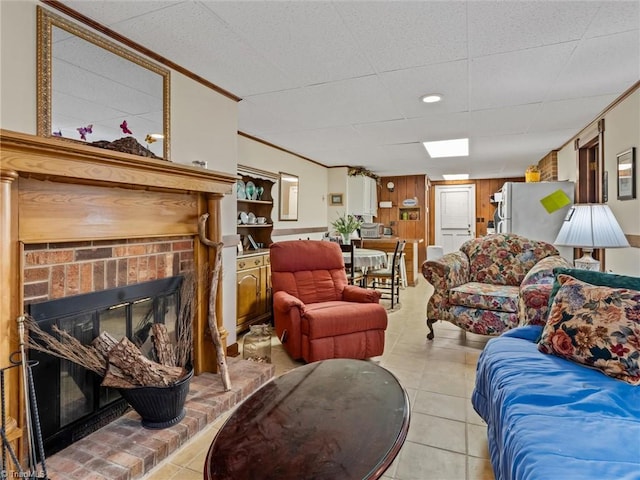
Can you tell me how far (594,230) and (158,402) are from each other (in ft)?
10.2

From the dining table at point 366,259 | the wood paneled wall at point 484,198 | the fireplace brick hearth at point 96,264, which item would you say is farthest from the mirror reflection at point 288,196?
the wood paneled wall at point 484,198

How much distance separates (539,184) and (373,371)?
4.11m

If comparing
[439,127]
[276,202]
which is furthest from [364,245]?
[439,127]

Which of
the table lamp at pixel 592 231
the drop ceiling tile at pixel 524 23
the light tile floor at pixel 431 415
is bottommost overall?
the light tile floor at pixel 431 415

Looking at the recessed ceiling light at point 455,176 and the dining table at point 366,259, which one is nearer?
the dining table at point 366,259

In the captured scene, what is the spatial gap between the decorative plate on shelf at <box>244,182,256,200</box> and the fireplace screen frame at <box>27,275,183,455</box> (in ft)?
7.27

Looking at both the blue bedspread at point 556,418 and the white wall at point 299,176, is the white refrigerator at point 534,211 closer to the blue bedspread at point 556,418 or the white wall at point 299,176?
the white wall at point 299,176

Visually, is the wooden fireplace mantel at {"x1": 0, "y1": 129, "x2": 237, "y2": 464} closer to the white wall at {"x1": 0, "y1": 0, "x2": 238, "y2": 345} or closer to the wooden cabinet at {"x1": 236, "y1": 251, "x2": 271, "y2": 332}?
the white wall at {"x1": 0, "y1": 0, "x2": 238, "y2": 345}

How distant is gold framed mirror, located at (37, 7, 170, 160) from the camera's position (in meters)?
1.81

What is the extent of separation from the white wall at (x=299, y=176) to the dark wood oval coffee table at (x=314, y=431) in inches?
132

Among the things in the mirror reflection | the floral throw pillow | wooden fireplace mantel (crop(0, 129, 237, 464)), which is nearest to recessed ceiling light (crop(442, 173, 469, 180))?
the mirror reflection

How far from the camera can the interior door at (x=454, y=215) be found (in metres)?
8.90

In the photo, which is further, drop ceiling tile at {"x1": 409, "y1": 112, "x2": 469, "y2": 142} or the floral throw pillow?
drop ceiling tile at {"x1": 409, "y1": 112, "x2": 469, "y2": 142}

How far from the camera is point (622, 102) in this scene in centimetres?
312
